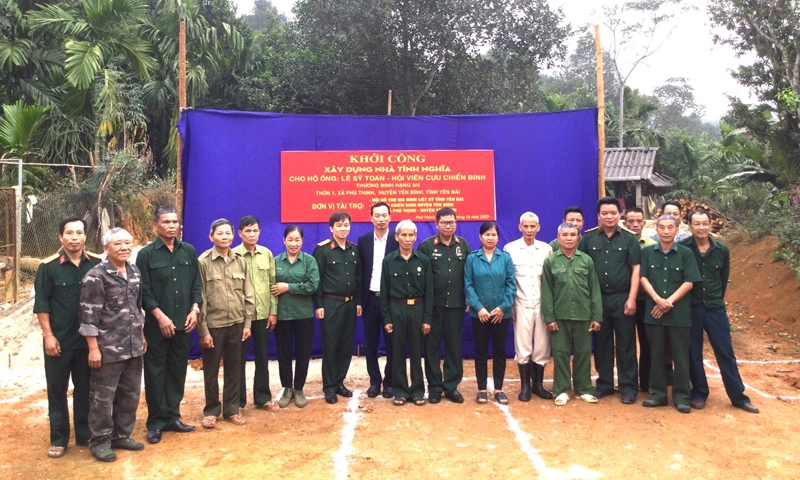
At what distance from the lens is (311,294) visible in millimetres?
4418

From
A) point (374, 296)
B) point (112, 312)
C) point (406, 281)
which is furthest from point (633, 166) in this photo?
point (112, 312)

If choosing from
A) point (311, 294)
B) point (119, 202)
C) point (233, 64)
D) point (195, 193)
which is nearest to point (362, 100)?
point (233, 64)

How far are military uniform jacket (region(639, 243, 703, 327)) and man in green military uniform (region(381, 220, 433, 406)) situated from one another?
1.58 m

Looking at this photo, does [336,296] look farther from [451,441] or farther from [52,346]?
[52,346]

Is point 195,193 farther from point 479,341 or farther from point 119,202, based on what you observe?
point 119,202

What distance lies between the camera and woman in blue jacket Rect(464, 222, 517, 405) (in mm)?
4402

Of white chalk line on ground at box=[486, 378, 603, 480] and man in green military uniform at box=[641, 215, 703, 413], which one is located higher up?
man in green military uniform at box=[641, 215, 703, 413]

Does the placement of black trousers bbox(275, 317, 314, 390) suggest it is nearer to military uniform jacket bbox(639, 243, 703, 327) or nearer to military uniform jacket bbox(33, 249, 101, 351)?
military uniform jacket bbox(33, 249, 101, 351)

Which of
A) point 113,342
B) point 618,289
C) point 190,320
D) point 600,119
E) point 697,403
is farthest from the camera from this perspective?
point 600,119

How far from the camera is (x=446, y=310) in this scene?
14.8ft

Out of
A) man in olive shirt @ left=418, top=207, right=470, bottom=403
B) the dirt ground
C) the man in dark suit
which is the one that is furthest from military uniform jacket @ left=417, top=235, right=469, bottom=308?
the dirt ground

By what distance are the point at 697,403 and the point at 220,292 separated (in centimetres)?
335

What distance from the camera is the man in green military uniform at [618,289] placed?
445 cm

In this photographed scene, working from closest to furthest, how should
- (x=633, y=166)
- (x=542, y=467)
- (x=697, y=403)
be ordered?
(x=542, y=467)
(x=697, y=403)
(x=633, y=166)
